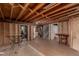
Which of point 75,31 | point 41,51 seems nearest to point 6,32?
point 41,51

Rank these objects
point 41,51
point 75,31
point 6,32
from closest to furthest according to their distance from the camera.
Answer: point 41,51, point 75,31, point 6,32

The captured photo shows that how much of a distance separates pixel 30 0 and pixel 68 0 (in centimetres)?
30

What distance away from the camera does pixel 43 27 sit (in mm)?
12008

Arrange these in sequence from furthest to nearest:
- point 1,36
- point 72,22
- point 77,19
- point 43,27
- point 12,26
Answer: point 43,27
point 12,26
point 1,36
point 72,22
point 77,19

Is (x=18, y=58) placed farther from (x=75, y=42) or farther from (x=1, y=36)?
(x=1, y=36)

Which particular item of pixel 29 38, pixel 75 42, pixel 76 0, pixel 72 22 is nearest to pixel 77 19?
pixel 72 22

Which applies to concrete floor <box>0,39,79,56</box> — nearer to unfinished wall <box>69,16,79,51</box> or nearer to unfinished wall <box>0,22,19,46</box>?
unfinished wall <box>69,16,79,51</box>

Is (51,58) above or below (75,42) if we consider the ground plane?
above

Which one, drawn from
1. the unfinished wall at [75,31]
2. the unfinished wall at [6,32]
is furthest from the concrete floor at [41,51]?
the unfinished wall at [6,32]

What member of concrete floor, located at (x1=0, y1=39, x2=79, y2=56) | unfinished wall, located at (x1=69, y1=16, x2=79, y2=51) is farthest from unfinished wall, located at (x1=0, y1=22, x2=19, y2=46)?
unfinished wall, located at (x1=69, y1=16, x2=79, y2=51)

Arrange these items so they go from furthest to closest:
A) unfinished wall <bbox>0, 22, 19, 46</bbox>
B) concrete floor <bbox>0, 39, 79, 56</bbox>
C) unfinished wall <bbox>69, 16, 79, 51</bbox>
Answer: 1. unfinished wall <bbox>0, 22, 19, 46</bbox>
2. unfinished wall <bbox>69, 16, 79, 51</bbox>
3. concrete floor <bbox>0, 39, 79, 56</bbox>

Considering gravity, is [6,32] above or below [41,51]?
above

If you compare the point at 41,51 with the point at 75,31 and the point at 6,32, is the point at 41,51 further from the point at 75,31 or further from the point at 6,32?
the point at 6,32

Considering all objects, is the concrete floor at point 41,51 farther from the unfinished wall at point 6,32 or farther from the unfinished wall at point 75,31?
the unfinished wall at point 6,32
